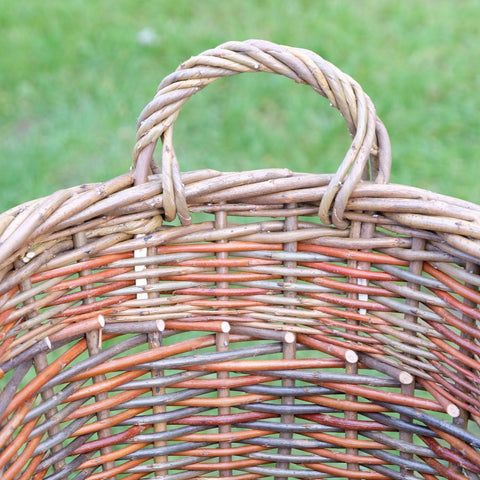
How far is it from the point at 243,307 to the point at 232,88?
132 cm

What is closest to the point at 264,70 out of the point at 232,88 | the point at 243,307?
the point at 243,307

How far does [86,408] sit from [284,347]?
10.5 inches

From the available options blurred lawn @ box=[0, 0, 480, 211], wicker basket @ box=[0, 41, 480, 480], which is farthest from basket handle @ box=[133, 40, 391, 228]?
blurred lawn @ box=[0, 0, 480, 211]

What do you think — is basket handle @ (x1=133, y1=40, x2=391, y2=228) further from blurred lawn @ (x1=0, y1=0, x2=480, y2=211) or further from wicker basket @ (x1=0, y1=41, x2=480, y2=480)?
blurred lawn @ (x1=0, y1=0, x2=480, y2=211)

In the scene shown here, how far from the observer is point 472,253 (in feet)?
2.75

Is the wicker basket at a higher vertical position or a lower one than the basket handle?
lower

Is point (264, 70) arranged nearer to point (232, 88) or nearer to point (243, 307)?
point (243, 307)

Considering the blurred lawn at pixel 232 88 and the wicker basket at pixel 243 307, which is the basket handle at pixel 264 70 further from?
the blurred lawn at pixel 232 88

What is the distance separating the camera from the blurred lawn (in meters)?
1.96

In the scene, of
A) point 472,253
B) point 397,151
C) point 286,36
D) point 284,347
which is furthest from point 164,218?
point 286,36

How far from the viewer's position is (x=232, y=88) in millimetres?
2182

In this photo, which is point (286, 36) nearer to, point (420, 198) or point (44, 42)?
point (44, 42)

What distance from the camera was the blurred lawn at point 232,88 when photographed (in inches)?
77.1

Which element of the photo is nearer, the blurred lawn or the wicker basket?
the wicker basket
